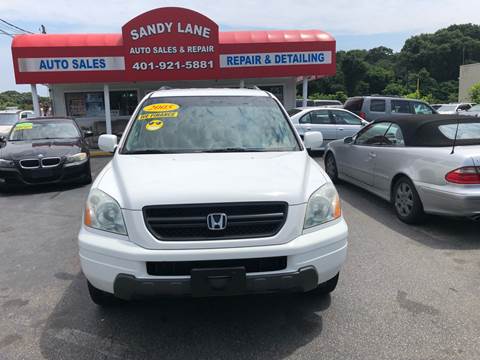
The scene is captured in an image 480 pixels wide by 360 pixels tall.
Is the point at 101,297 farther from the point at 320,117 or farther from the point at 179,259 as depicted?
the point at 320,117

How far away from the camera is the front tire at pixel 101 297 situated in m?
3.33

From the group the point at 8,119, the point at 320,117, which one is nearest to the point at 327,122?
the point at 320,117

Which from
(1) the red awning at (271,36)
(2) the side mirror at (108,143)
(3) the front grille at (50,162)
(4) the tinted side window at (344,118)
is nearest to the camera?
(2) the side mirror at (108,143)

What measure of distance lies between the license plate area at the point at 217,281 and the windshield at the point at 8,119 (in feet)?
57.7

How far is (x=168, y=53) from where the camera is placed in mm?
15500

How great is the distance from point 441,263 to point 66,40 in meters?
14.9

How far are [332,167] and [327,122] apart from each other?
4.61m

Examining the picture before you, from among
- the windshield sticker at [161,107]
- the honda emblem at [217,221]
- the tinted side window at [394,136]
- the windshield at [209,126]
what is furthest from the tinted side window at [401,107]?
the honda emblem at [217,221]

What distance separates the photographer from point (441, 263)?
4449mm

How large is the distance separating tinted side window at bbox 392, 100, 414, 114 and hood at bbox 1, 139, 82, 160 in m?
11.0

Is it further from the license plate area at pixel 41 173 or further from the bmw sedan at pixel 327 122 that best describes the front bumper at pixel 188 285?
the bmw sedan at pixel 327 122

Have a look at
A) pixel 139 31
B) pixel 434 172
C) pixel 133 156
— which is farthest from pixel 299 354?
pixel 139 31

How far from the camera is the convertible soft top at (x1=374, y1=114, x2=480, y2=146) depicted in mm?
5535

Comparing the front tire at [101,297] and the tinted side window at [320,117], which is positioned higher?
the tinted side window at [320,117]
